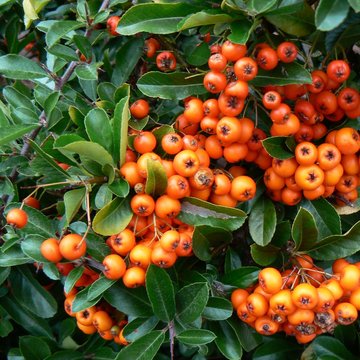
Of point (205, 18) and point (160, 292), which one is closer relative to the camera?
point (205, 18)

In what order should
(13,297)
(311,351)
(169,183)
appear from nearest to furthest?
(169,183)
(311,351)
(13,297)

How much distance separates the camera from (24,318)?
7.94 feet

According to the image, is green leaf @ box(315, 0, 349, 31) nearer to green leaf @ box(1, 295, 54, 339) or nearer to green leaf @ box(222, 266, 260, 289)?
green leaf @ box(222, 266, 260, 289)

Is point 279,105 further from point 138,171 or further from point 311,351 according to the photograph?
point 311,351

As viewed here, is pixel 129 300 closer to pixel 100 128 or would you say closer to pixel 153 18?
pixel 100 128

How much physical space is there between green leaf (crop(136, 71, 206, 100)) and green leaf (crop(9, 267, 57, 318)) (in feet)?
3.42

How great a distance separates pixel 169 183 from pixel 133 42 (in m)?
0.69

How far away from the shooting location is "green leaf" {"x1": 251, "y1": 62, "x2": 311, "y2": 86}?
1.56 metres

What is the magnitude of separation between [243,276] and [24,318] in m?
1.20

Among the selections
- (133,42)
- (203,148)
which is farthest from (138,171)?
(133,42)

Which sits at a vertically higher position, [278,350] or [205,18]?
[205,18]

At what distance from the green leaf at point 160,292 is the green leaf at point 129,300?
89mm

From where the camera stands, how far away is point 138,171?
1.61m

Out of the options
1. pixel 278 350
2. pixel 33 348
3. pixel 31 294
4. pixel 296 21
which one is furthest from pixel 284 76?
pixel 33 348
